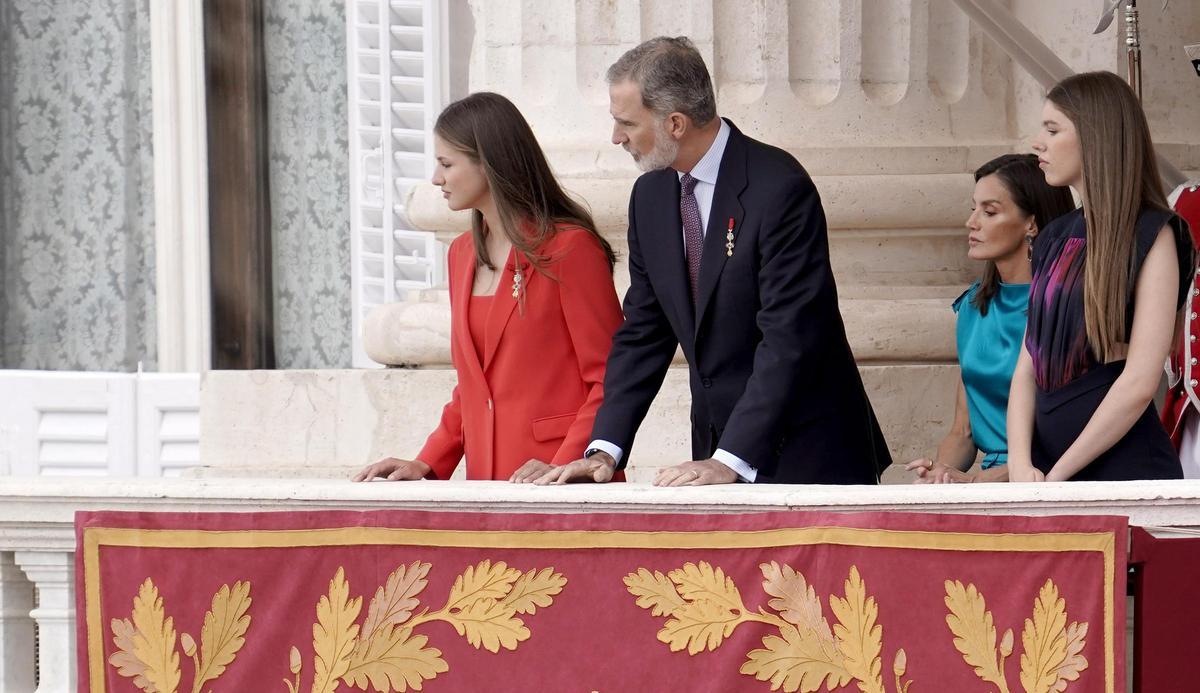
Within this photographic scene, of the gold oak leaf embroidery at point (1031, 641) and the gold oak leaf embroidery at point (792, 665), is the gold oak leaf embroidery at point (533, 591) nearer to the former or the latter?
the gold oak leaf embroidery at point (792, 665)

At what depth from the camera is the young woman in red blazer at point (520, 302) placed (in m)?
3.61

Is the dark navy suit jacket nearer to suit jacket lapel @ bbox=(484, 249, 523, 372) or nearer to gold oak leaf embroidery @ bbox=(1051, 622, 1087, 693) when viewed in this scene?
suit jacket lapel @ bbox=(484, 249, 523, 372)

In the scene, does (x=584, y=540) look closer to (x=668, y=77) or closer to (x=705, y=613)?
(x=705, y=613)

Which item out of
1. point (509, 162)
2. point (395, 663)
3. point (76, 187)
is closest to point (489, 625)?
point (395, 663)

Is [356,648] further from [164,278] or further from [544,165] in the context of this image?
[164,278]

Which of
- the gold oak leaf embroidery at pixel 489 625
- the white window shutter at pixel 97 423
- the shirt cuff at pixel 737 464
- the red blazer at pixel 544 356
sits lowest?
the white window shutter at pixel 97 423

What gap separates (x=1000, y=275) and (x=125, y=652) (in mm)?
2098

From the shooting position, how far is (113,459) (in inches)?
313

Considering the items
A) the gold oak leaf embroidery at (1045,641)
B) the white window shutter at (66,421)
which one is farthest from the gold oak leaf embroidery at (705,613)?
the white window shutter at (66,421)

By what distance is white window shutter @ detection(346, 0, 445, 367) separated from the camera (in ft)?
25.3

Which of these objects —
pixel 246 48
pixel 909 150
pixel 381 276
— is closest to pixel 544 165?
pixel 909 150

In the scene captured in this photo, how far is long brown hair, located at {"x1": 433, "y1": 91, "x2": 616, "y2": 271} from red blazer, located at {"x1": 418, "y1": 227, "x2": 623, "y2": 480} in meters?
0.04

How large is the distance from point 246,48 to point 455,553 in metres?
5.93

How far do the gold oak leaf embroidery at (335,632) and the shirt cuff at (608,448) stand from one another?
581 millimetres
